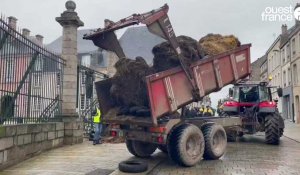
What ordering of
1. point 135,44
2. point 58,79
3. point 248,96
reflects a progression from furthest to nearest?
point 135,44
point 248,96
point 58,79

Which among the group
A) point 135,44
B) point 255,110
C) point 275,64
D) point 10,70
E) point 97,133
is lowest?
point 97,133

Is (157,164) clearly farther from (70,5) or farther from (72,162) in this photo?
(70,5)

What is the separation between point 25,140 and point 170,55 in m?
4.15

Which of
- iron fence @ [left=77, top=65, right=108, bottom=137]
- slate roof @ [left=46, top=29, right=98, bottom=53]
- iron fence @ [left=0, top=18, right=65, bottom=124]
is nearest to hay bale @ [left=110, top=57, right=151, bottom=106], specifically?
iron fence @ [left=0, top=18, right=65, bottom=124]

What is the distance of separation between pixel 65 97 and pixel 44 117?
5.50ft

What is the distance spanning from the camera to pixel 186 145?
702cm

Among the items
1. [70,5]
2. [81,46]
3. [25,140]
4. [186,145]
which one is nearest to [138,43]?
[81,46]

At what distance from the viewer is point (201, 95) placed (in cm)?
767

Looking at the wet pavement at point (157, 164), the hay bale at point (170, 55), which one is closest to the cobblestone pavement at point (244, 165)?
the wet pavement at point (157, 164)

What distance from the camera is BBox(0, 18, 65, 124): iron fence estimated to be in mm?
7125

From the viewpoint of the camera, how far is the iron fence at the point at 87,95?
41.7ft

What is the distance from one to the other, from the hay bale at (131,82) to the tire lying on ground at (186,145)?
1000 mm

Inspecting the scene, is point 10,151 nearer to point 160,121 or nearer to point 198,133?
point 160,121

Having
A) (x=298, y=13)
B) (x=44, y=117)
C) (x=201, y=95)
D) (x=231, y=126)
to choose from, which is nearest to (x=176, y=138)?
(x=201, y=95)
